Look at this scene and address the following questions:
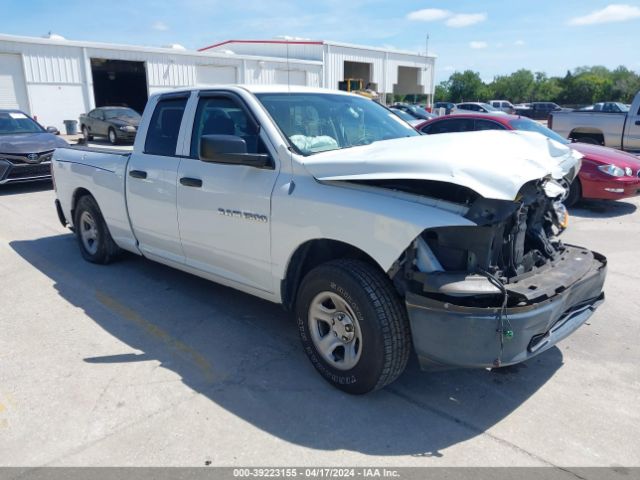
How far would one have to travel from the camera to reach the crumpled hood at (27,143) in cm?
1045

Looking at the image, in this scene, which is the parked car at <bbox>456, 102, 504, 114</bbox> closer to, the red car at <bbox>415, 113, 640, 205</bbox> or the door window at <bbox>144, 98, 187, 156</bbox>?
the red car at <bbox>415, 113, 640, 205</bbox>

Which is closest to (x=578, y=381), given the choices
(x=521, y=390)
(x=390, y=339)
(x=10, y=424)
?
(x=521, y=390)

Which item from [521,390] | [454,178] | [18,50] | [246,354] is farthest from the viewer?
[18,50]

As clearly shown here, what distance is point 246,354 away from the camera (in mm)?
3889

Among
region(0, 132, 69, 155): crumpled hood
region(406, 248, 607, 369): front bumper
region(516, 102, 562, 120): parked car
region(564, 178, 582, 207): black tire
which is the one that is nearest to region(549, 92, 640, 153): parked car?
region(564, 178, 582, 207): black tire

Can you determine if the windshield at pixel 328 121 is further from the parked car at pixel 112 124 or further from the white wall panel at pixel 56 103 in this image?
the white wall panel at pixel 56 103

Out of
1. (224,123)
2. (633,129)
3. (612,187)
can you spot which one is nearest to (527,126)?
(612,187)

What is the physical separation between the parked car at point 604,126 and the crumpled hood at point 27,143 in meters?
12.3

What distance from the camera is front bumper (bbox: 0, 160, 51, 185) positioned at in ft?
33.8

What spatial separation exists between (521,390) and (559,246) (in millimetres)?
1082

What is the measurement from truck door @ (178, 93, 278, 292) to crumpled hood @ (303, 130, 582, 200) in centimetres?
54

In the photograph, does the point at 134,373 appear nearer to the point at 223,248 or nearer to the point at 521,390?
the point at 223,248

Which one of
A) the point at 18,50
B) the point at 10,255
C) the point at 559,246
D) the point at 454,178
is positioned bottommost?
the point at 10,255

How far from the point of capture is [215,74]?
31.4 meters
